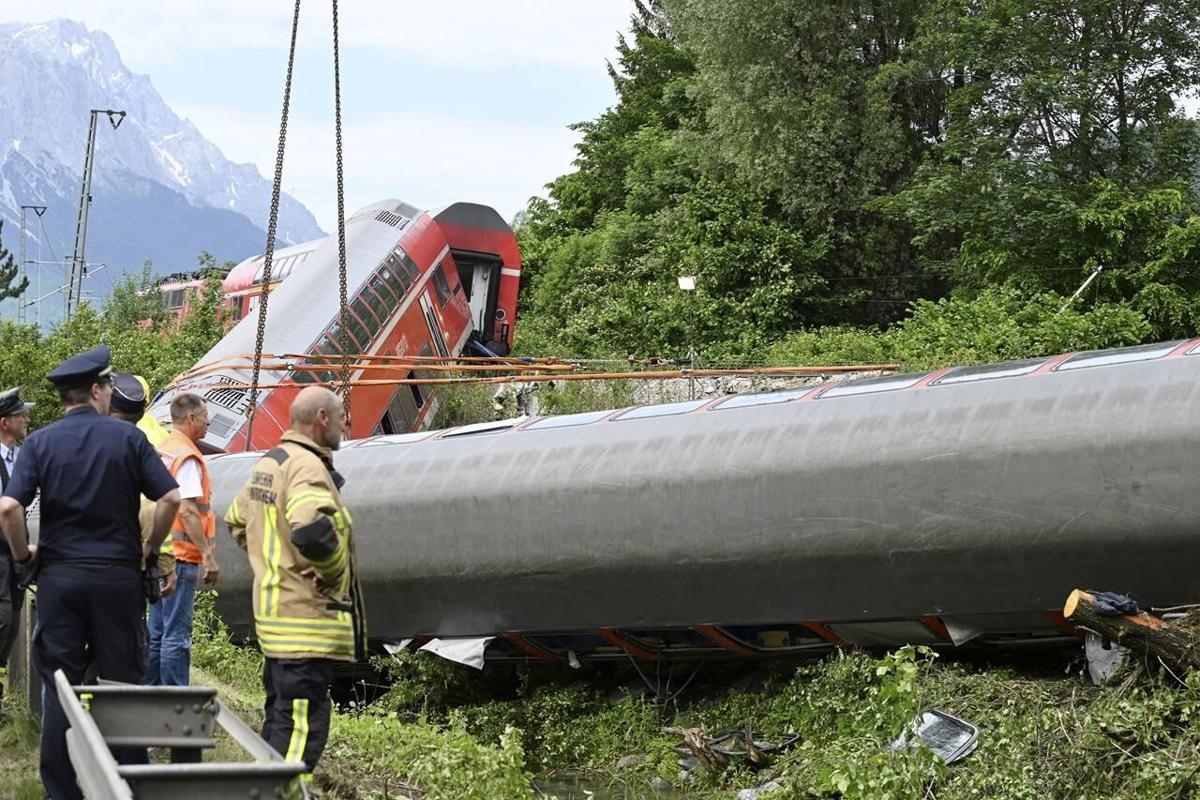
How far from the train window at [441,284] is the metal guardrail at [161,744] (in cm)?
1916

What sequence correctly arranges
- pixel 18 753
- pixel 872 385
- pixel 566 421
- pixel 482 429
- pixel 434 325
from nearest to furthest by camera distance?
1. pixel 18 753
2. pixel 872 385
3. pixel 566 421
4. pixel 482 429
5. pixel 434 325

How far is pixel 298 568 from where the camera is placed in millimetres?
6457

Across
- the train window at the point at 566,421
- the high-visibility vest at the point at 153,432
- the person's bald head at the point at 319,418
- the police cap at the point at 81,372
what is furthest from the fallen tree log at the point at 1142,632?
the police cap at the point at 81,372

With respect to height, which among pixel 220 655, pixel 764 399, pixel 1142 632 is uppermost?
pixel 764 399

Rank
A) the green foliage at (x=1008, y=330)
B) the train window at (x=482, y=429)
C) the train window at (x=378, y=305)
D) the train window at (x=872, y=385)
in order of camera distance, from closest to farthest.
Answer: the train window at (x=872, y=385) → the train window at (x=482, y=429) → the train window at (x=378, y=305) → the green foliage at (x=1008, y=330)

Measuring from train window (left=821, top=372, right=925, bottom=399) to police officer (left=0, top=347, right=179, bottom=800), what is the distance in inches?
234

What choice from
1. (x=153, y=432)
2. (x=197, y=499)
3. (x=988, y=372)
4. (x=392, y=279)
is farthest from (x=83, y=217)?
(x=197, y=499)

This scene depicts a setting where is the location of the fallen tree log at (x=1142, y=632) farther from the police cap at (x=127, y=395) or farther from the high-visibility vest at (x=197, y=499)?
the police cap at (x=127, y=395)

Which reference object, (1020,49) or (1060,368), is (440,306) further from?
(1060,368)

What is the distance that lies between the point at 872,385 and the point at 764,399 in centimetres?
93

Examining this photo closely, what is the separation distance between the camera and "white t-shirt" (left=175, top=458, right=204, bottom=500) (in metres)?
8.51

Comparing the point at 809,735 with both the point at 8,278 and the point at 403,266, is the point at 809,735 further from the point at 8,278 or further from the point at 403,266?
the point at 8,278

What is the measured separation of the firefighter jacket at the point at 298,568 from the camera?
20.9 feet

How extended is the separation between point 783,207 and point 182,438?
2851 cm
